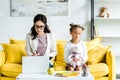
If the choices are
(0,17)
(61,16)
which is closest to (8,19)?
(0,17)


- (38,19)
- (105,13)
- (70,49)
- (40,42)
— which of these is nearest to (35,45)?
(40,42)

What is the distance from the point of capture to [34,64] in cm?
292

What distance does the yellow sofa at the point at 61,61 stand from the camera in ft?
12.7

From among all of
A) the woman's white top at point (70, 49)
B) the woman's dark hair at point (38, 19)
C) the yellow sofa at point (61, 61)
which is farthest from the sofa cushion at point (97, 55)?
the woman's dark hair at point (38, 19)

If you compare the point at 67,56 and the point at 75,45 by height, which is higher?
the point at 75,45

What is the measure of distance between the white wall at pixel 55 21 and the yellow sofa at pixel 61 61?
3.17 feet

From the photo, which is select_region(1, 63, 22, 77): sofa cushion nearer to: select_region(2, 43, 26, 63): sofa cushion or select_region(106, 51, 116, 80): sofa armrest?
select_region(2, 43, 26, 63): sofa cushion

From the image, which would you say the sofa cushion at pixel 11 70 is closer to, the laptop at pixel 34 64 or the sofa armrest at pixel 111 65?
the laptop at pixel 34 64

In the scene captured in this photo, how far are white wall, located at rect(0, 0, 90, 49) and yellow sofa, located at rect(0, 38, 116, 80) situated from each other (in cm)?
97

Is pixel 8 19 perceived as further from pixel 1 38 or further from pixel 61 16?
pixel 61 16

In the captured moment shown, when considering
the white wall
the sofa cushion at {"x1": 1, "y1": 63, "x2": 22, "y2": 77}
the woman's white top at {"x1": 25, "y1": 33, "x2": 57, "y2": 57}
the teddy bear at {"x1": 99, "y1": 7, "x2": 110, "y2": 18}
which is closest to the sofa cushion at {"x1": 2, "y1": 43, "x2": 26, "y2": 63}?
the sofa cushion at {"x1": 1, "y1": 63, "x2": 22, "y2": 77}

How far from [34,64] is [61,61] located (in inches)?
50.6

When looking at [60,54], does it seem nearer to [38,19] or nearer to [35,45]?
[35,45]

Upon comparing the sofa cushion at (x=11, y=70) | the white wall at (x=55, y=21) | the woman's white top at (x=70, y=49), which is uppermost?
the white wall at (x=55, y=21)
